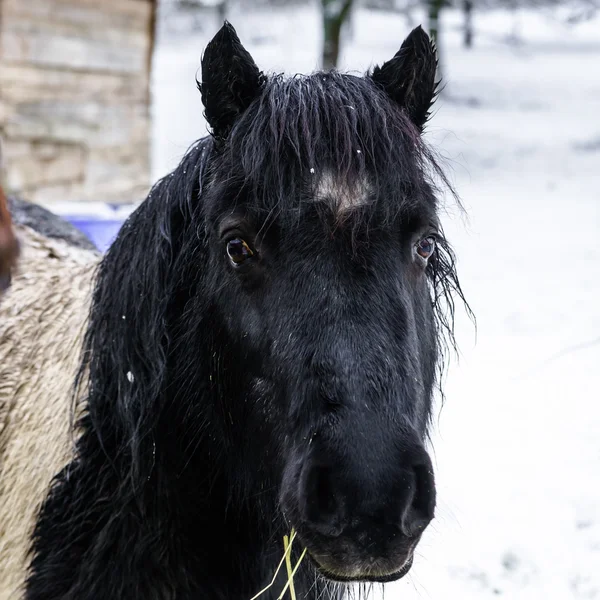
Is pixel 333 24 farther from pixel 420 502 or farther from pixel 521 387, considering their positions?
pixel 420 502

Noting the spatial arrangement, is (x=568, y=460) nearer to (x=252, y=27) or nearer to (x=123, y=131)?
(x=123, y=131)

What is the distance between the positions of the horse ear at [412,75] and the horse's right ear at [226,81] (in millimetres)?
344

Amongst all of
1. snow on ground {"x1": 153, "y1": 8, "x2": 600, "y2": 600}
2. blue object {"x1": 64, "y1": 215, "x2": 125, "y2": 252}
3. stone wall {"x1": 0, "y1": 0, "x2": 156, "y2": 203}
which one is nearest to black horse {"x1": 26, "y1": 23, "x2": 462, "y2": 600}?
snow on ground {"x1": 153, "y1": 8, "x2": 600, "y2": 600}

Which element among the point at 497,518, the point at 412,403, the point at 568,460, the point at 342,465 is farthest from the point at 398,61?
the point at 568,460

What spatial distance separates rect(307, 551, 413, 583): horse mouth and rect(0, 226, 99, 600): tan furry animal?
0.92 m

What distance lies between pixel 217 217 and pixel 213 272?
0.14 metres

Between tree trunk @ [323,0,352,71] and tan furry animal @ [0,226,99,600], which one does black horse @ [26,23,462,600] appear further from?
tree trunk @ [323,0,352,71]

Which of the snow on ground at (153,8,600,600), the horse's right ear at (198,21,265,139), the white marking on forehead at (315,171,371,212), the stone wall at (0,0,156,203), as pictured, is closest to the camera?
the white marking on forehead at (315,171,371,212)

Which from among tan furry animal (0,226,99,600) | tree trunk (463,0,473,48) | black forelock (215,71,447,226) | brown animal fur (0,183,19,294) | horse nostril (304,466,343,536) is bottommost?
tan furry animal (0,226,99,600)

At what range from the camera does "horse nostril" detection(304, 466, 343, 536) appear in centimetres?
151

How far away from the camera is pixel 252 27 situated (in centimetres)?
2938

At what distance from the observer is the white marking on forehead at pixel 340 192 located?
177 centimetres

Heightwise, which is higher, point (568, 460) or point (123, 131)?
point (123, 131)

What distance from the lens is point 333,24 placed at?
1397 cm
